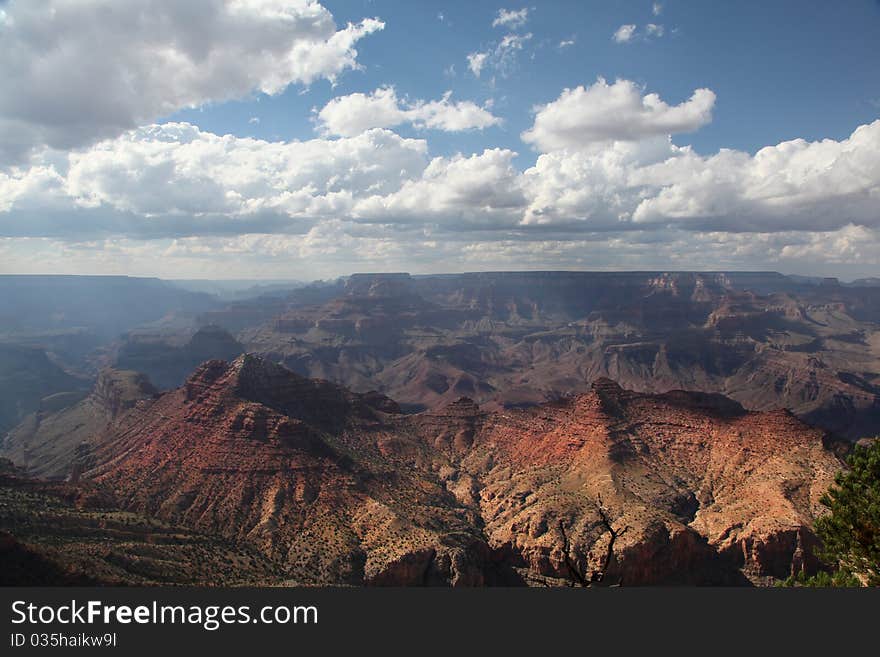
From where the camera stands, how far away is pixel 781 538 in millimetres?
74188

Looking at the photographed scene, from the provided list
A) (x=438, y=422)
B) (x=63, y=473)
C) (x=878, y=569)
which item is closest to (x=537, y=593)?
(x=878, y=569)

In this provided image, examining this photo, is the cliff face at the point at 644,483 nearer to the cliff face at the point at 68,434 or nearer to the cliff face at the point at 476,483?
the cliff face at the point at 476,483

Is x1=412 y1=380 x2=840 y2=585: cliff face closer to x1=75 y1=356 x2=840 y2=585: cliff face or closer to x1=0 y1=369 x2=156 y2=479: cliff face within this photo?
x1=75 y1=356 x2=840 y2=585: cliff face

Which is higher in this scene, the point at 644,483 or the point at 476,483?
the point at 644,483

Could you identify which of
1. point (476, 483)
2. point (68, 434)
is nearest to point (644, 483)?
point (476, 483)

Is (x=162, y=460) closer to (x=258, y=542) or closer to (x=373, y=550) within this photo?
(x=258, y=542)

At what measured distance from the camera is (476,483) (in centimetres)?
10806

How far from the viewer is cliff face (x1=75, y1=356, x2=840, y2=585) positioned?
7294 cm

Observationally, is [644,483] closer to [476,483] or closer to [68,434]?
[476,483]

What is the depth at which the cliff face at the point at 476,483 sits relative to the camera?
72.9 m

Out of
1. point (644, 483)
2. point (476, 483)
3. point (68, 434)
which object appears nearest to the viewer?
point (644, 483)

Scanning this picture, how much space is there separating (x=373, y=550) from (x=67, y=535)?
108 ft

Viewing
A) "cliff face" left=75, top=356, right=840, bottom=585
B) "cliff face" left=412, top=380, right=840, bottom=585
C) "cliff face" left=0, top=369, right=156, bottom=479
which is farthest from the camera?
"cliff face" left=0, top=369, right=156, bottom=479

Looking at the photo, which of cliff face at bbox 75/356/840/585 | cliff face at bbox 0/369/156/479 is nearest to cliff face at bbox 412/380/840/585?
cliff face at bbox 75/356/840/585
